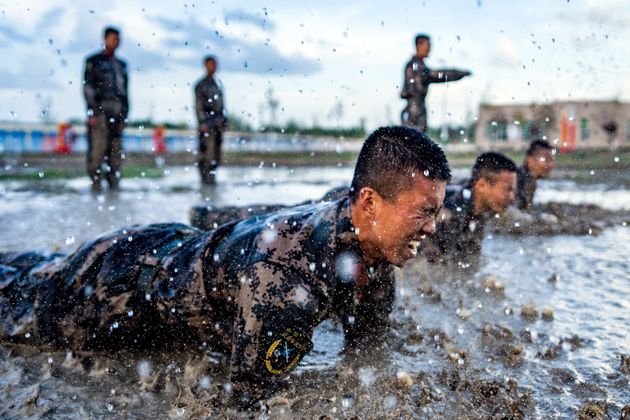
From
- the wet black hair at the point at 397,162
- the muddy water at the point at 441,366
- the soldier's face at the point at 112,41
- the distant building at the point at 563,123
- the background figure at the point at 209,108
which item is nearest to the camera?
the wet black hair at the point at 397,162

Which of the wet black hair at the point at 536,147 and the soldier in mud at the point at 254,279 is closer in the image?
the soldier in mud at the point at 254,279

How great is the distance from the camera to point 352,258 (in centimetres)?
250

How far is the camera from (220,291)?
2.62 meters

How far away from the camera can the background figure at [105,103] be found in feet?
31.8

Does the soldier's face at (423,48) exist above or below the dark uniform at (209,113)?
above

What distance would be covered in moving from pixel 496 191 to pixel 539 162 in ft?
8.17

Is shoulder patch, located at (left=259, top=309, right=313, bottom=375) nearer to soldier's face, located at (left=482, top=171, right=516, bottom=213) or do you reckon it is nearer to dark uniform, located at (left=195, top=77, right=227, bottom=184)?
soldier's face, located at (left=482, top=171, right=516, bottom=213)

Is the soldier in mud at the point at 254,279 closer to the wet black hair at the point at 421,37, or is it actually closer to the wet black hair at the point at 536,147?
the wet black hair at the point at 536,147

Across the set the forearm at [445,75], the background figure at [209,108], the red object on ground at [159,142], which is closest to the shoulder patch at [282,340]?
the forearm at [445,75]

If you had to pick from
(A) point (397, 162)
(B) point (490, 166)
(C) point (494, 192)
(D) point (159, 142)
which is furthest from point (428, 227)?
(D) point (159, 142)

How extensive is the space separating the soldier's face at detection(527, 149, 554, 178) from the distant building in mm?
35324

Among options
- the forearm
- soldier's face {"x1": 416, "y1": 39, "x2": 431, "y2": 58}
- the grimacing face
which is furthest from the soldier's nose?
soldier's face {"x1": 416, "y1": 39, "x2": 431, "y2": 58}

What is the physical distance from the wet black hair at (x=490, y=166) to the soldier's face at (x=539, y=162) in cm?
216

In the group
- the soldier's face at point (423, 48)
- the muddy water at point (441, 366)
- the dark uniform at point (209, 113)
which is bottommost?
the muddy water at point (441, 366)
